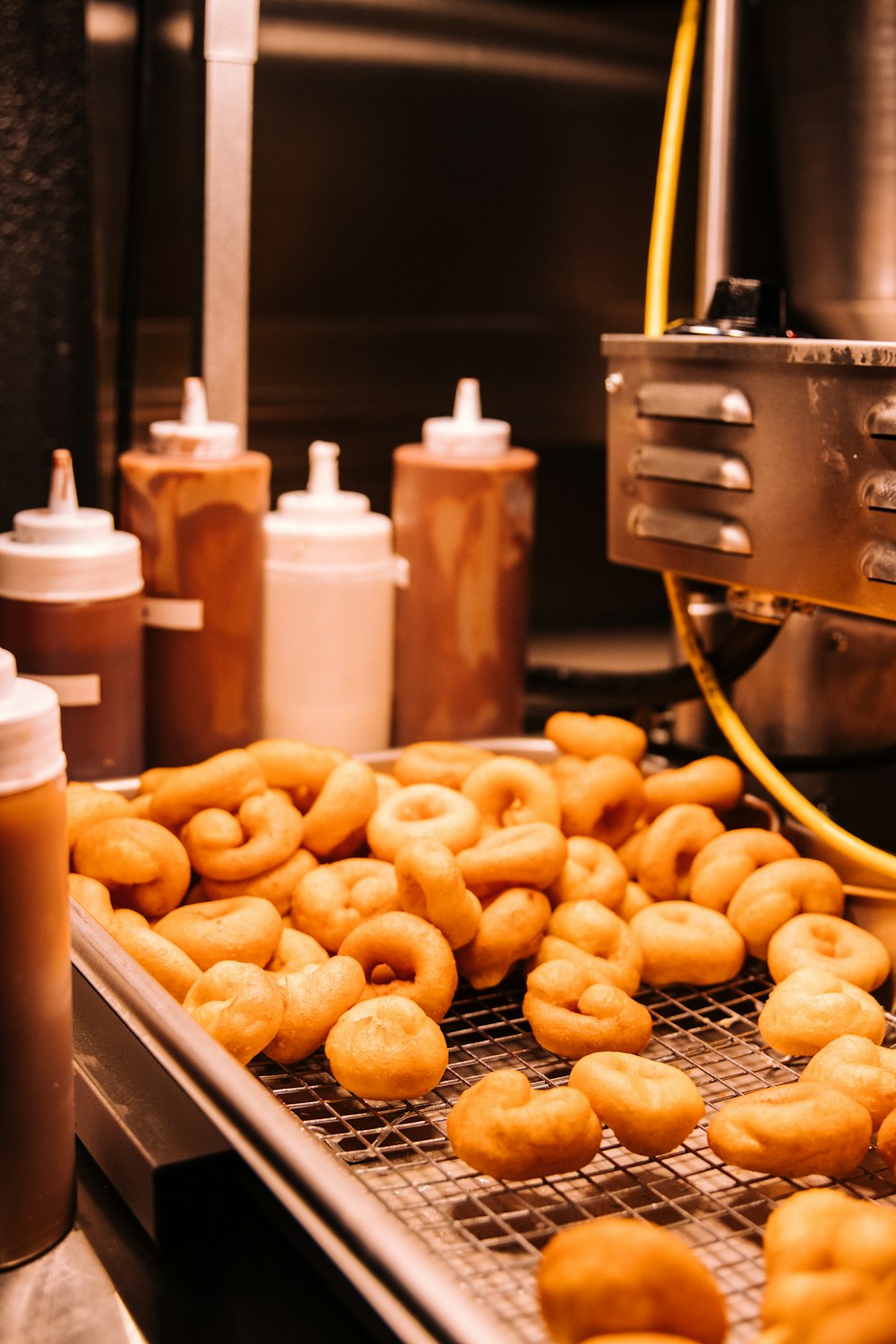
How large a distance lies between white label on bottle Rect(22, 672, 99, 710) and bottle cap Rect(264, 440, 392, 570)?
9.2 inches

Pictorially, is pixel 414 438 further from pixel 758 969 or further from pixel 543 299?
pixel 758 969

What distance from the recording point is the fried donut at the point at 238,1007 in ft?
2.52

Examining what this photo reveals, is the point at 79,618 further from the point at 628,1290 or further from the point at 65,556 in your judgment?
the point at 628,1290

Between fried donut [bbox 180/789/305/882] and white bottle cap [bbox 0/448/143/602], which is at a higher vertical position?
white bottle cap [bbox 0/448/143/602]

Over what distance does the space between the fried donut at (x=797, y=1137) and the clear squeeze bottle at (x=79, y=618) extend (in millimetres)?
649

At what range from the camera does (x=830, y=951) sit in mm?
932

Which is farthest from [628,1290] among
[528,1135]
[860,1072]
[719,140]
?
[719,140]

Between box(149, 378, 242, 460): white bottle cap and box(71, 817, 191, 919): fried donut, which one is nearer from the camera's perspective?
box(71, 817, 191, 919): fried donut

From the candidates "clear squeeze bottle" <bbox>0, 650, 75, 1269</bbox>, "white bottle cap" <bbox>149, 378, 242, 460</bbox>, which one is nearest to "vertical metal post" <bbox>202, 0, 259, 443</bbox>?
"white bottle cap" <bbox>149, 378, 242, 460</bbox>

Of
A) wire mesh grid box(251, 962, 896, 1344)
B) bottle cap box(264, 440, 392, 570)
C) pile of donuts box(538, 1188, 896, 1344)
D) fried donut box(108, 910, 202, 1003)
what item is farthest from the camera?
bottle cap box(264, 440, 392, 570)

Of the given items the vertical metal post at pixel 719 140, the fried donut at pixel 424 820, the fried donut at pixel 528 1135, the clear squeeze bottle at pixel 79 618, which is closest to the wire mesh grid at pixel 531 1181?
the fried donut at pixel 528 1135

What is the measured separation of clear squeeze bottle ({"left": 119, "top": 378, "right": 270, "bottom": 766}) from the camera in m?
1.21

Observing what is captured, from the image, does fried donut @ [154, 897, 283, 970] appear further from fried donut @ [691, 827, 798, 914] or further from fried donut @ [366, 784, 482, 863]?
→ fried donut @ [691, 827, 798, 914]

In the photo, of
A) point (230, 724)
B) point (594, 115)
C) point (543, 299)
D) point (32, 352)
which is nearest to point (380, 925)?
point (230, 724)
